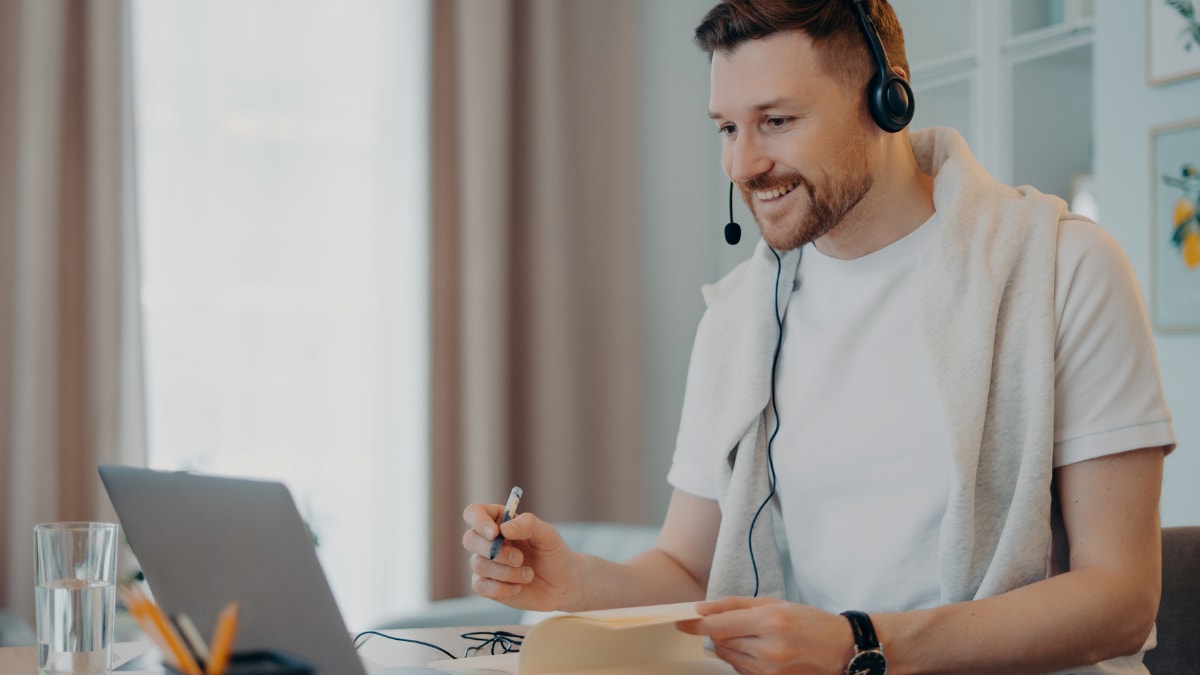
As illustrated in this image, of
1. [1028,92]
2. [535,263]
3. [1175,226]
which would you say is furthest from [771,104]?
[535,263]

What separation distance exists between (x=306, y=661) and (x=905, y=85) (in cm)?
91

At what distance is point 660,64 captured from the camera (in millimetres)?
3857

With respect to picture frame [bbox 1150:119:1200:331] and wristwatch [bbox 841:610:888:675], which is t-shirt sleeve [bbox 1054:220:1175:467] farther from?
picture frame [bbox 1150:119:1200:331]

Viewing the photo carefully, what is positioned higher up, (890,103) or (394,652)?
(890,103)

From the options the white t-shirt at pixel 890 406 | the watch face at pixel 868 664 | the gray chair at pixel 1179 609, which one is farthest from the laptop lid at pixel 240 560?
the gray chair at pixel 1179 609

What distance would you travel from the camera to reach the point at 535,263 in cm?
355

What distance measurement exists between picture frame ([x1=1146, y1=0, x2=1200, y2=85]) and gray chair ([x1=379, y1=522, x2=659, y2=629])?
1526mm

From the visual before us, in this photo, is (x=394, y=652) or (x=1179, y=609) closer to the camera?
(x=394, y=652)

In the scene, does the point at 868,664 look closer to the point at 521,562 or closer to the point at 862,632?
the point at 862,632

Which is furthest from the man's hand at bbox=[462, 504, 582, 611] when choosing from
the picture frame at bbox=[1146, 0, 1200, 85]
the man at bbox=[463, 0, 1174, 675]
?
the picture frame at bbox=[1146, 0, 1200, 85]

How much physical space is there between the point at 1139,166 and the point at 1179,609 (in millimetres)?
1419

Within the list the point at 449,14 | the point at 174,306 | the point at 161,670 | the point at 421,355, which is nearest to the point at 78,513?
the point at 174,306

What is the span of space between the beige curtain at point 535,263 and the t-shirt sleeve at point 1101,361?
92.8 inches

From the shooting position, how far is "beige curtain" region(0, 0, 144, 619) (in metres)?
2.93
